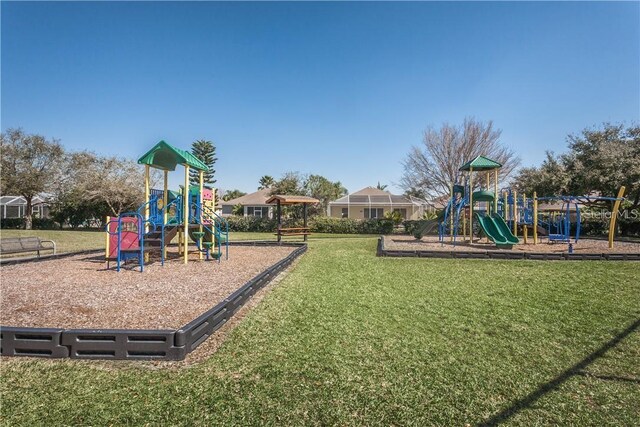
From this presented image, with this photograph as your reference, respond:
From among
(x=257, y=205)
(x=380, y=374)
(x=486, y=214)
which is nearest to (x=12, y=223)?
(x=257, y=205)

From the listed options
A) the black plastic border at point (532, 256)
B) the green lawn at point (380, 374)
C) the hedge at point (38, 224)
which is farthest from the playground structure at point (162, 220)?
the hedge at point (38, 224)

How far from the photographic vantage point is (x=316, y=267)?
10086 mm

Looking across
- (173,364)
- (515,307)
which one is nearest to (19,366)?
(173,364)

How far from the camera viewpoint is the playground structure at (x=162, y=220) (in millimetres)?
9359

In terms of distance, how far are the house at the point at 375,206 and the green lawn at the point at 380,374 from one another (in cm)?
3307

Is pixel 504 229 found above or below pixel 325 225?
above

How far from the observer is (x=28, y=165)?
33531 millimetres

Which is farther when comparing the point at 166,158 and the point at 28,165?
the point at 28,165

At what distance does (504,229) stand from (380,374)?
12717mm

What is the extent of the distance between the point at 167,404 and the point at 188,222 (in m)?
8.33

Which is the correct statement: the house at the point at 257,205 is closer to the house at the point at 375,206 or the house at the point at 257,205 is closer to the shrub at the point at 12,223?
the house at the point at 375,206

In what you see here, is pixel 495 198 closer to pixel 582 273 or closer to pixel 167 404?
pixel 582 273

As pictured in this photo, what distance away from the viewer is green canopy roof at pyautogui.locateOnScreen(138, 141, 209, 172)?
966 centimetres

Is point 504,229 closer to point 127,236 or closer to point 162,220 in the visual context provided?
point 162,220
